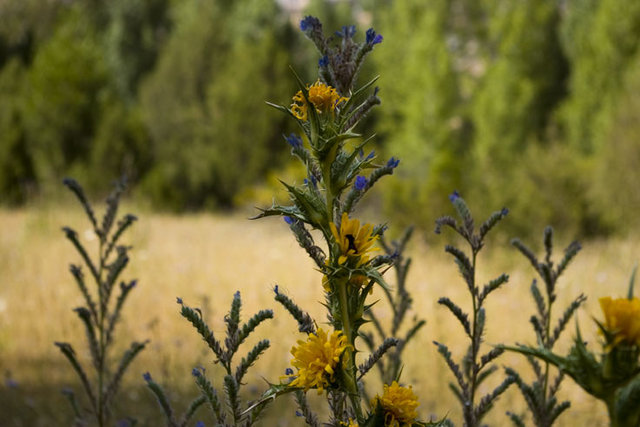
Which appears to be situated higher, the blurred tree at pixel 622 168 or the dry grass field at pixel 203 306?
the blurred tree at pixel 622 168

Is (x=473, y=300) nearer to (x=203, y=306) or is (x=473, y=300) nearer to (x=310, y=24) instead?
(x=310, y=24)

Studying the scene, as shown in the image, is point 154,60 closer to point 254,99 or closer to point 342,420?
point 254,99

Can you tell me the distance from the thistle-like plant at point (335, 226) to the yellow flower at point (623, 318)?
297 mm

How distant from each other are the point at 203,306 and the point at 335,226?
9.71ft

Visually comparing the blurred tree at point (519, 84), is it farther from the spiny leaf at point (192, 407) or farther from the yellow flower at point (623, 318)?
the yellow flower at point (623, 318)

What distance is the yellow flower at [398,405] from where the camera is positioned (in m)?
0.92

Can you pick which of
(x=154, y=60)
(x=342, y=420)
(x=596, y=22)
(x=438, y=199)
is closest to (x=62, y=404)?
(x=342, y=420)

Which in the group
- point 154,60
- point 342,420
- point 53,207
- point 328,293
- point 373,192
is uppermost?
point 154,60

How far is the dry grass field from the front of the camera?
3.94 m

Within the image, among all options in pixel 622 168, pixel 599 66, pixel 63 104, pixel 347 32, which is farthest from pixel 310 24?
pixel 599 66

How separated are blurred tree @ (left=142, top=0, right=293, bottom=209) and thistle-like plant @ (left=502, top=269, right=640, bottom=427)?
1519cm

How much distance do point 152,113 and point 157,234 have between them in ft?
25.1

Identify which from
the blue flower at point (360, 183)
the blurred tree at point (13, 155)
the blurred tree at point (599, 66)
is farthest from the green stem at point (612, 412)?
the blurred tree at point (13, 155)

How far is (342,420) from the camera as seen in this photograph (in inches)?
40.9
